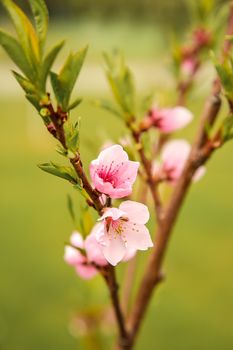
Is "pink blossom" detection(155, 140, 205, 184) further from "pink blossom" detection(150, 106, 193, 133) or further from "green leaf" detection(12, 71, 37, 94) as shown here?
"green leaf" detection(12, 71, 37, 94)

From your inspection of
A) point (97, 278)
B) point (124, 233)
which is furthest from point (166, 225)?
point (97, 278)

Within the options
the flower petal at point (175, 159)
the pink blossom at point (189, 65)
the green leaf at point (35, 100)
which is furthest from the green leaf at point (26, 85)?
the pink blossom at point (189, 65)

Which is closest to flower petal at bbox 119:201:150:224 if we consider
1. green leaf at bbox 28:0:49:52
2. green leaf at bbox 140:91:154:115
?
green leaf at bbox 28:0:49:52

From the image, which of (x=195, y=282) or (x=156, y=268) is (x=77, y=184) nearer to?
(x=156, y=268)

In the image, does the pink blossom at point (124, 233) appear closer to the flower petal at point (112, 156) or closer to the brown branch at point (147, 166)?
the flower petal at point (112, 156)

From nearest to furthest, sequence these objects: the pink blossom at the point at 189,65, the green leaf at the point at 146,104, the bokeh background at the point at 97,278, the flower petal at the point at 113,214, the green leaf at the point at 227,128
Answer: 1. the flower petal at the point at 113,214
2. the green leaf at the point at 227,128
3. the green leaf at the point at 146,104
4. the pink blossom at the point at 189,65
5. the bokeh background at the point at 97,278

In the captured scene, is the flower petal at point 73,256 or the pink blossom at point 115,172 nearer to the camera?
the pink blossom at point 115,172
